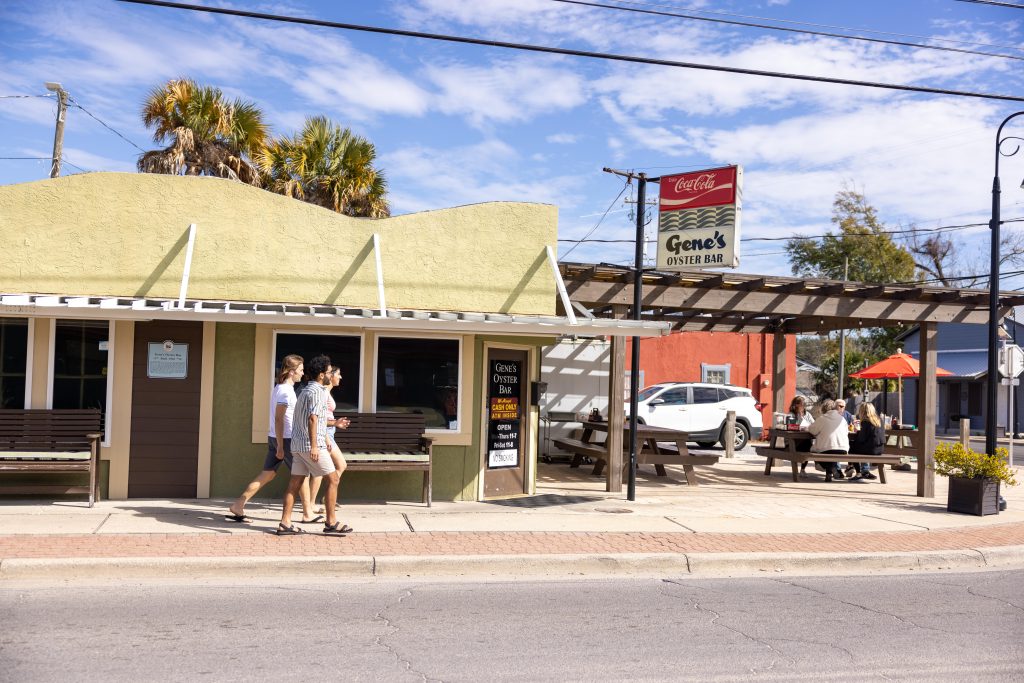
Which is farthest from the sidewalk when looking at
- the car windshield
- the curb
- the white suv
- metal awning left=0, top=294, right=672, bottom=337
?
the car windshield

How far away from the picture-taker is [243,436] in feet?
36.7

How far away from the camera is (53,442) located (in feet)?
34.0

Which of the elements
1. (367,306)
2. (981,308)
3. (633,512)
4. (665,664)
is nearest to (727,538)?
(633,512)

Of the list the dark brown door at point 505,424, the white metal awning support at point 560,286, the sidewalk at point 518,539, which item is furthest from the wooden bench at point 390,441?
the white metal awning support at point 560,286

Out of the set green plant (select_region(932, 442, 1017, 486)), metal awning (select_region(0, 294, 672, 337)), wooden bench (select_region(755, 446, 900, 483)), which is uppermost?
metal awning (select_region(0, 294, 672, 337))

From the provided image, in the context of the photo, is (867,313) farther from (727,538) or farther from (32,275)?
(32,275)

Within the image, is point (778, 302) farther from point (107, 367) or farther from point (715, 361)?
point (715, 361)

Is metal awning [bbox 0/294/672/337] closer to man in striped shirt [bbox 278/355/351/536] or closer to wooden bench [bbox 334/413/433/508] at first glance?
man in striped shirt [bbox 278/355/351/536]

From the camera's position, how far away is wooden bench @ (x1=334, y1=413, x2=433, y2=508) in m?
10.9

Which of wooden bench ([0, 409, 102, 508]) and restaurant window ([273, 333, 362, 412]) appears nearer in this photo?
wooden bench ([0, 409, 102, 508])

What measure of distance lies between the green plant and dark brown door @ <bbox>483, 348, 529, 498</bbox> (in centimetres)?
550

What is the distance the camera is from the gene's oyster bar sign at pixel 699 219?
11430 millimetres

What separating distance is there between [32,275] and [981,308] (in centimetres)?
1397

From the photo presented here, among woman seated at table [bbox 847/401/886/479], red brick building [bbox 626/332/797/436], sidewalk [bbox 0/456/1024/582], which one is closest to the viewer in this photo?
sidewalk [bbox 0/456/1024/582]
